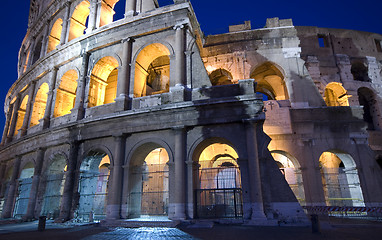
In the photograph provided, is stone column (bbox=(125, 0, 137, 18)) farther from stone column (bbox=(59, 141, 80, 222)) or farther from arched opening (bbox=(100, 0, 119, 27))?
stone column (bbox=(59, 141, 80, 222))

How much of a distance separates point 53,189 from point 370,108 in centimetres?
1782

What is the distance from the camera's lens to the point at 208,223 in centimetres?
798

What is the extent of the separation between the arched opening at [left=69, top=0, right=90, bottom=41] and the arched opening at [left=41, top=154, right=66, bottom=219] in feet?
23.5

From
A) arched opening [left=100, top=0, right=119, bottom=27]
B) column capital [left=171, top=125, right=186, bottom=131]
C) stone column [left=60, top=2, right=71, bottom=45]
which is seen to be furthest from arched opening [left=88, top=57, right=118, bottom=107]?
column capital [left=171, top=125, right=186, bottom=131]

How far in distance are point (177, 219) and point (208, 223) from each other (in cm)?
115

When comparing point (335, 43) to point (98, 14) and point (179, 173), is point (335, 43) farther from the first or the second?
point (98, 14)

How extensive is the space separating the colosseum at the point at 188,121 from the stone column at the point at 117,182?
0.14 ft

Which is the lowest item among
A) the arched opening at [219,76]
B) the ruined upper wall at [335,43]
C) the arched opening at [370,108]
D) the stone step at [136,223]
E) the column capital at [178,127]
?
the stone step at [136,223]

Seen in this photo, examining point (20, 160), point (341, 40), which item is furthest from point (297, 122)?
point (20, 160)

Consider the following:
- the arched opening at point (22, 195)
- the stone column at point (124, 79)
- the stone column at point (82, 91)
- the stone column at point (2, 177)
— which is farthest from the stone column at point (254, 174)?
the stone column at point (2, 177)

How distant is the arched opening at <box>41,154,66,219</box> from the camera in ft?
38.6

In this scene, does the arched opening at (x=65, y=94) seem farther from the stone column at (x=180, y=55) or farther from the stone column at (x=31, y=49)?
the stone column at (x=180, y=55)

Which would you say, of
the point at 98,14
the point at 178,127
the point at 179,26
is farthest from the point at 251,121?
the point at 98,14

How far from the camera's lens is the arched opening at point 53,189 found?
1177 centimetres
